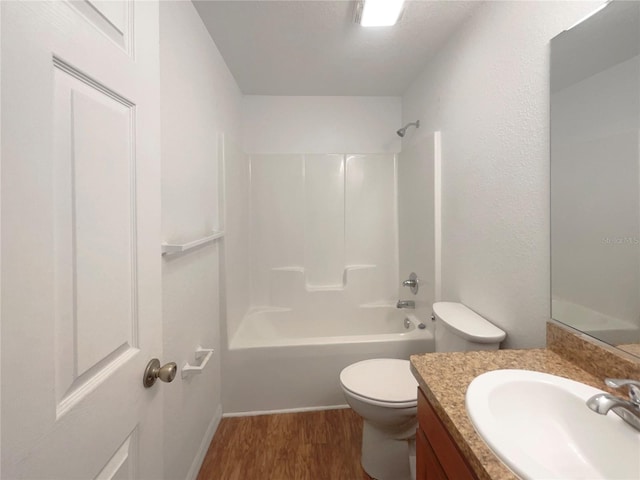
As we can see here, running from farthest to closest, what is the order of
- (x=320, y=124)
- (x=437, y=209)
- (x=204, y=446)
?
(x=320, y=124), (x=437, y=209), (x=204, y=446)

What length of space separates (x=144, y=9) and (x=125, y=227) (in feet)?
1.66

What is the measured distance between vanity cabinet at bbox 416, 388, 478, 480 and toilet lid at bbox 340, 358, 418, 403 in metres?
0.47

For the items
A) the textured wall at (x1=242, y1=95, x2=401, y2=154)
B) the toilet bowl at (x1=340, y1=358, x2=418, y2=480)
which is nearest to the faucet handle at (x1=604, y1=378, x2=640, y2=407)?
the toilet bowl at (x1=340, y1=358, x2=418, y2=480)

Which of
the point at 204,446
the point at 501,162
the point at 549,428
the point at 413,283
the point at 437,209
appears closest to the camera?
the point at 549,428

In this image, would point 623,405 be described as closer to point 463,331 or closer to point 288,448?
point 463,331

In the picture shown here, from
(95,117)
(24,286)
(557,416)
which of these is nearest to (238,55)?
(95,117)

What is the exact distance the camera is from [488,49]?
4.34 ft

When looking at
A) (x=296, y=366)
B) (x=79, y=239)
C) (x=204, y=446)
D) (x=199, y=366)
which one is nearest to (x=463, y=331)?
(x=296, y=366)

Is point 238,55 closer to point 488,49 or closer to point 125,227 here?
point 488,49

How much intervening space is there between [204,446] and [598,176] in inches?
83.4

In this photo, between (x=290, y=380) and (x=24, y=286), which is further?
(x=290, y=380)

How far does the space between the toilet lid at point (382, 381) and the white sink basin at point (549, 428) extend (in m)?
0.66

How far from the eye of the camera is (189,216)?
1.38m

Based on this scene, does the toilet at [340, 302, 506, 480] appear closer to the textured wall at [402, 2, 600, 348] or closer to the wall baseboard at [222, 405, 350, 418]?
the textured wall at [402, 2, 600, 348]
